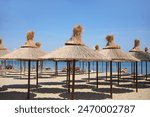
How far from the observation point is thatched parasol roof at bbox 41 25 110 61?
1136cm

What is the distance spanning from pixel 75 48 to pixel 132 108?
14.4ft

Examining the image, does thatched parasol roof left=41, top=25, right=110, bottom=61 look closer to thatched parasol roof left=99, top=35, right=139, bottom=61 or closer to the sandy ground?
the sandy ground

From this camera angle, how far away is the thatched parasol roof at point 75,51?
11.4m

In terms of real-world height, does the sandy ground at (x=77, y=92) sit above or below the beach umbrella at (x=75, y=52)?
below

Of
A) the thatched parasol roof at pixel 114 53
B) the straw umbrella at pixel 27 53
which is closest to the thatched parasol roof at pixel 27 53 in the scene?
the straw umbrella at pixel 27 53

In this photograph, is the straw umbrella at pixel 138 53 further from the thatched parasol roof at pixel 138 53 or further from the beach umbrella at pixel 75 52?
the beach umbrella at pixel 75 52

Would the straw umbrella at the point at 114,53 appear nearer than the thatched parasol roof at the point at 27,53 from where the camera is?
No

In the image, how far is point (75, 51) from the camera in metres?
11.6

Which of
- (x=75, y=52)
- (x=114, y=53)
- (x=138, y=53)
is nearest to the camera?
(x=75, y=52)

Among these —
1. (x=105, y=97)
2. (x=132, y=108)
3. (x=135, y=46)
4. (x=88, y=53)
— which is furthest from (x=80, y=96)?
(x=135, y=46)

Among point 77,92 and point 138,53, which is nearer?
point 77,92

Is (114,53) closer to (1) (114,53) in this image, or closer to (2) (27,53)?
(1) (114,53)

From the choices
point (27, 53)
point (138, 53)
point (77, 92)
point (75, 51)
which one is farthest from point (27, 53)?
point (138, 53)

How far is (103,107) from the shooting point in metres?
7.88
